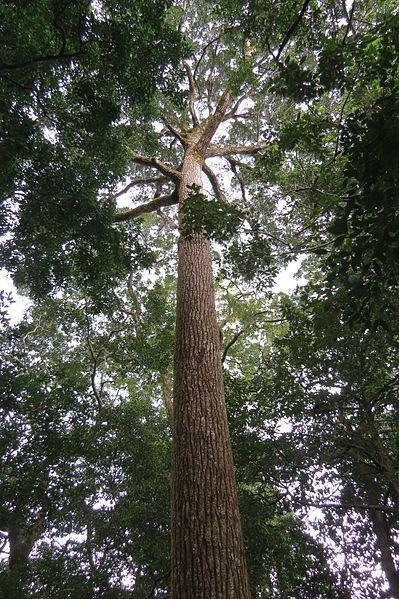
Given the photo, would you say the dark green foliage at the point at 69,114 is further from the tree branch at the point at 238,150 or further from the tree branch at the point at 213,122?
the tree branch at the point at 238,150

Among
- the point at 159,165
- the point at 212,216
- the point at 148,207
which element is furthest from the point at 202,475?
the point at 148,207

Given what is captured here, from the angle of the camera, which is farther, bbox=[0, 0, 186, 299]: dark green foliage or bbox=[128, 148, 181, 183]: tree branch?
bbox=[128, 148, 181, 183]: tree branch

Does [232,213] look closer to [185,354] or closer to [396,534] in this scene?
[185,354]

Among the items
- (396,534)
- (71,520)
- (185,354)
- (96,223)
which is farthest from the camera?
(71,520)

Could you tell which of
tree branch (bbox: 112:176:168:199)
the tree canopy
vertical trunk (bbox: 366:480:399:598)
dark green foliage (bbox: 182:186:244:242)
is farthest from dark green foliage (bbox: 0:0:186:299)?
vertical trunk (bbox: 366:480:399:598)

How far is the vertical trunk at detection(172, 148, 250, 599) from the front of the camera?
2127mm

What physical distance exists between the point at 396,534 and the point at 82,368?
23.3 feet

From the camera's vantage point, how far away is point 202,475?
259cm

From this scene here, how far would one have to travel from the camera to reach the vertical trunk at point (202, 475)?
213 cm

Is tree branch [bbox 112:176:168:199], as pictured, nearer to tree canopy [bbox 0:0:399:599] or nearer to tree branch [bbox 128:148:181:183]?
tree branch [bbox 128:148:181:183]

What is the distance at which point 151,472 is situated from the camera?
20.2ft

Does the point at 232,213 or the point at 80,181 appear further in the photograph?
the point at 80,181

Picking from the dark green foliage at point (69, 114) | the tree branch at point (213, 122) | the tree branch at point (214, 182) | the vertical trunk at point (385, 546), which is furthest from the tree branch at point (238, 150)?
the vertical trunk at point (385, 546)

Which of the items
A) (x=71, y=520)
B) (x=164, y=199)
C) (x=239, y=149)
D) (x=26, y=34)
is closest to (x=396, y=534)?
(x=71, y=520)
